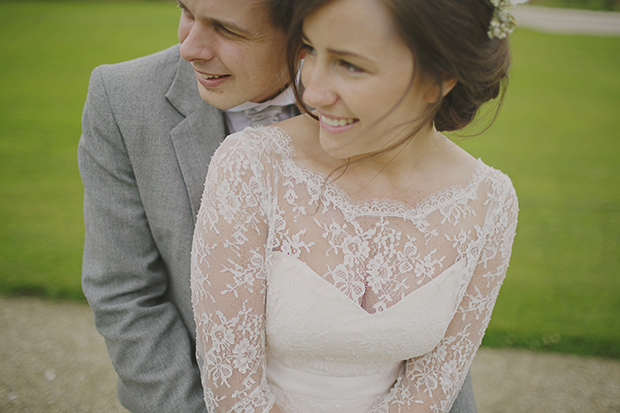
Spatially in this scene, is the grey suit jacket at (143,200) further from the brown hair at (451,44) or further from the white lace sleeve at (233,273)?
the brown hair at (451,44)

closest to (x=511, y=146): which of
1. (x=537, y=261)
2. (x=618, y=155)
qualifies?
(x=618, y=155)

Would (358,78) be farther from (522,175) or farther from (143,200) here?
(522,175)

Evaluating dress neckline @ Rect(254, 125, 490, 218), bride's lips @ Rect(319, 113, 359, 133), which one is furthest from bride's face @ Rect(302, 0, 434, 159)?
dress neckline @ Rect(254, 125, 490, 218)

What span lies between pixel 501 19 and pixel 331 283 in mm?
1017

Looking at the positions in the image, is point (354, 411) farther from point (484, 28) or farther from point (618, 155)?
point (618, 155)

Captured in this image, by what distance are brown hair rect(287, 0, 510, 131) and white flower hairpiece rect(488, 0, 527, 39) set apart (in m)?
0.02

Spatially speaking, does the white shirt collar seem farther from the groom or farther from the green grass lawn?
the green grass lawn

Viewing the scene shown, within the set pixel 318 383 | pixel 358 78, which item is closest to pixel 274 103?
pixel 358 78

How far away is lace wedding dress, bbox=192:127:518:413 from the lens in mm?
1548

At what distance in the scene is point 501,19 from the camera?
1487 mm

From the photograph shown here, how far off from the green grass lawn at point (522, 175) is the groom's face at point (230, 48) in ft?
3.18

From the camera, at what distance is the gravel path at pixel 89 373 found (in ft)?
9.61

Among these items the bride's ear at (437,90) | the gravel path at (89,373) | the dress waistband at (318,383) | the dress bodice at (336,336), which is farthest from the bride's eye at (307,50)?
the gravel path at (89,373)

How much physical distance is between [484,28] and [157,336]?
171 centimetres
